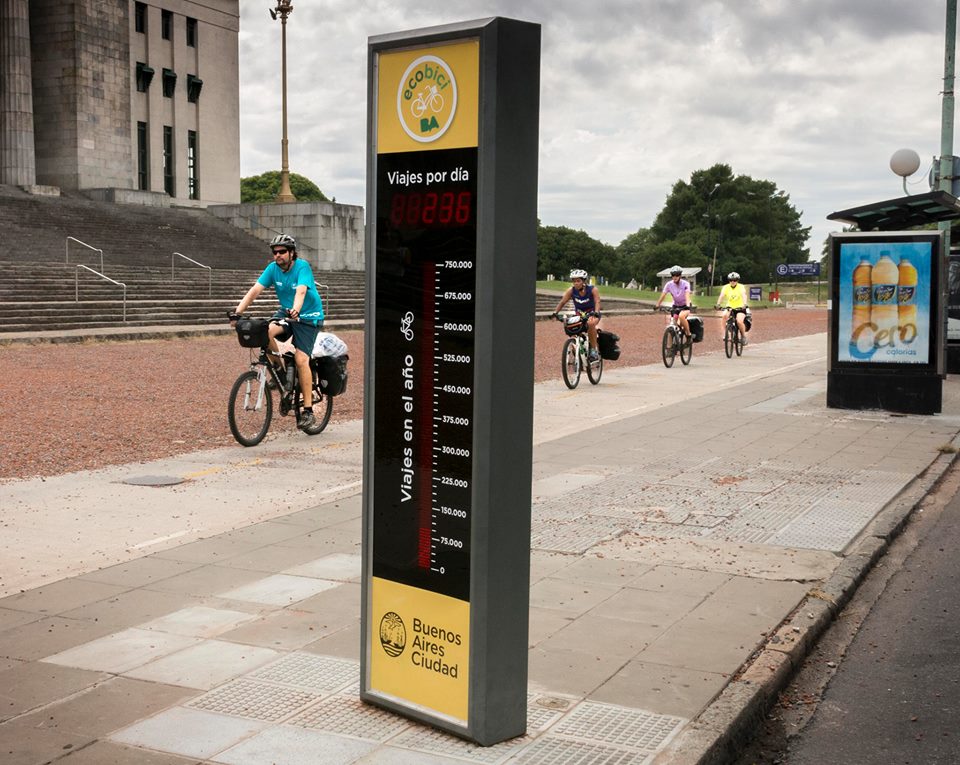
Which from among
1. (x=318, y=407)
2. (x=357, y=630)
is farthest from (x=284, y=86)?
(x=357, y=630)

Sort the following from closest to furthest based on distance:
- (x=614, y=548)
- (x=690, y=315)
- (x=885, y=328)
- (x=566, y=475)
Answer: (x=614, y=548)
(x=566, y=475)
(x=885, y=328)
(x=690, y=315)

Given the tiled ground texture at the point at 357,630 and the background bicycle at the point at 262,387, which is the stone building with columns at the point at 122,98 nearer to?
the background bicycle at the point at 262,387

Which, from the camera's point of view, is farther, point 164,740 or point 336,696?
point 336,696

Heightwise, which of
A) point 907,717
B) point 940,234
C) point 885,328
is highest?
point 940,234

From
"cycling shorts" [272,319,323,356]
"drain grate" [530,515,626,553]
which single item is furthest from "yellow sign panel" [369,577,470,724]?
"cycling shorts" [272,319,323,356]

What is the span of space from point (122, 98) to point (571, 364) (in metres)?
41.9

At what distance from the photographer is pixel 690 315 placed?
21.6 m

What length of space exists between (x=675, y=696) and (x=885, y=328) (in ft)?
34.4

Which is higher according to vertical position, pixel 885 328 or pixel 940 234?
pixel 940 234

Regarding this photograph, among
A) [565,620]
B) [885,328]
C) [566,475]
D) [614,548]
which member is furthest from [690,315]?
[565,620]

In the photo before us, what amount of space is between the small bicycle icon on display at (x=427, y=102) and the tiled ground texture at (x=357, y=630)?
1963 mm

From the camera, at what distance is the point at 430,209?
3682 mm

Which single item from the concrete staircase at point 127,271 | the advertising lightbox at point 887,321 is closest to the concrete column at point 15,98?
the concrete staircase at point 127,271

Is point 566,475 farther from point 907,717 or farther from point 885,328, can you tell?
point 885,328
